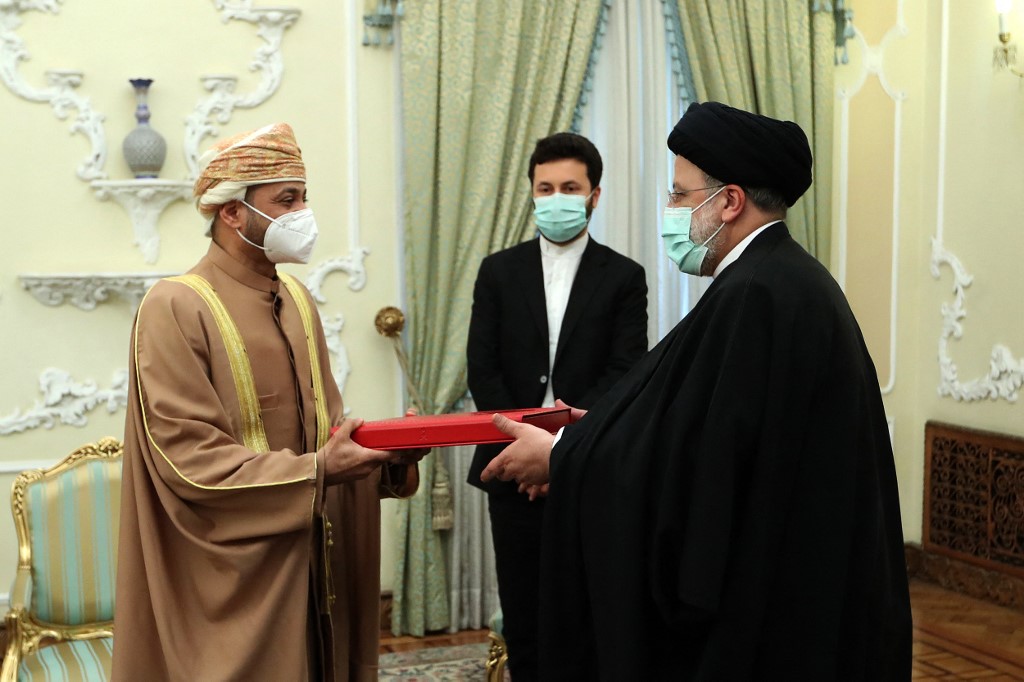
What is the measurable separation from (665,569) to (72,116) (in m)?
3.21

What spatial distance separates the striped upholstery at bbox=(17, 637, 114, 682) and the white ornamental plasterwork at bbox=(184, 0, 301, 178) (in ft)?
6.25

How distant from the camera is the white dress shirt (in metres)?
3.55

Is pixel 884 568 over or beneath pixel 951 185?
beneath

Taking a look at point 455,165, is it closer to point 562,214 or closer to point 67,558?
point 562,214

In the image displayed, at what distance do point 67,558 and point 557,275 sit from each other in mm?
1755

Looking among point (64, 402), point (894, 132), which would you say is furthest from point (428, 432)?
point (894, 132)

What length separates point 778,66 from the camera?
4.90 meters

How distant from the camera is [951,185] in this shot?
17.1ft

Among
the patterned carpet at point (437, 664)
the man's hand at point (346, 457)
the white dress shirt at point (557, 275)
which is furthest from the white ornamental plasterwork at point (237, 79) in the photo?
the man's hand at point (346, 457)

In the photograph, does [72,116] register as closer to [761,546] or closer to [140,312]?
[140,312]

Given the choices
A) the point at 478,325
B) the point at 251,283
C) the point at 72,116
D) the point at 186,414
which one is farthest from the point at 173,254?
the point at 186,414

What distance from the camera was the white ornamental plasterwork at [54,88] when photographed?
409cm

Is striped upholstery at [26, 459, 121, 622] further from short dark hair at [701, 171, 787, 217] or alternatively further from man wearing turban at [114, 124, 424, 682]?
short dark hair at [701, 171, 787, 217]

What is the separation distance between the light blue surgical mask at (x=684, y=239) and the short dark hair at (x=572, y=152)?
54.0 inches
